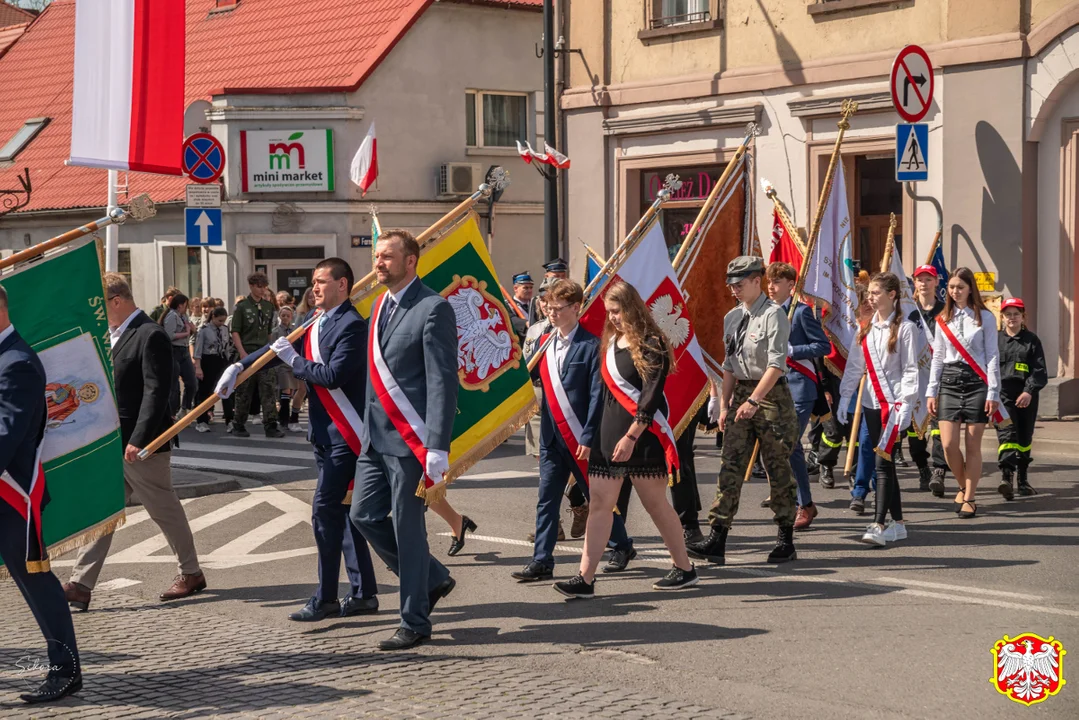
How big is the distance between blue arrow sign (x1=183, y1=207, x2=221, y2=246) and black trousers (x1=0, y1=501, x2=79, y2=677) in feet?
44.8

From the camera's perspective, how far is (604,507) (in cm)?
788

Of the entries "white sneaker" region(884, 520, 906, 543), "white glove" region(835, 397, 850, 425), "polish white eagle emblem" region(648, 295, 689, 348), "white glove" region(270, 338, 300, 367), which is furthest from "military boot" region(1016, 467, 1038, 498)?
"white glove" region(270, 338, 300, 367)

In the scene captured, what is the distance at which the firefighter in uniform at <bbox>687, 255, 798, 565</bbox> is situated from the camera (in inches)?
345

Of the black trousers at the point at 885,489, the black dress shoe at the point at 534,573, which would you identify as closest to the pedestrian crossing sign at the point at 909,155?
the black trousers at the point at 885,489

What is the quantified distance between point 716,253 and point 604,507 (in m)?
3.59

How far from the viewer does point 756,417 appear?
8.88 m

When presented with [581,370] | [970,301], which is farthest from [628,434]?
[970,301]

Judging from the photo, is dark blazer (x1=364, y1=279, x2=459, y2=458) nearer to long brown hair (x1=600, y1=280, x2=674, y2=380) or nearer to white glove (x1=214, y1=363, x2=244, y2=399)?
white glove (x1=214, y1=363, x2=244, y2=399)

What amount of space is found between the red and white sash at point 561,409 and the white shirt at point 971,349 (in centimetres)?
341

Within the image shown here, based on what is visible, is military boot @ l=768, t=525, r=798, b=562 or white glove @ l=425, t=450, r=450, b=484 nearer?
white glove @ l=425, t=450, r=450, b=484

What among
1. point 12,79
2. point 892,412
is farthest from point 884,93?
point 12,79

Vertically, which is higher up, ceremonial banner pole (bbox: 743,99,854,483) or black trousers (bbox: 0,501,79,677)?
ceremonial banner pole (bbox: 743,99,854,483)

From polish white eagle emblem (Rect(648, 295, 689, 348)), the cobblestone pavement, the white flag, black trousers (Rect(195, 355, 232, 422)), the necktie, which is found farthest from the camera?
black trousers (Rect(195, 355, 232, 422))

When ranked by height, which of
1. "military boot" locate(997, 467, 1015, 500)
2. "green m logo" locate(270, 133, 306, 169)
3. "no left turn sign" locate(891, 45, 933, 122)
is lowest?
"military boot" locate(997, 467, 1015, 500)
